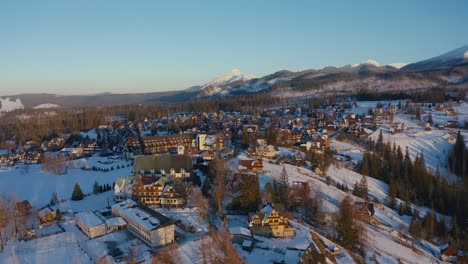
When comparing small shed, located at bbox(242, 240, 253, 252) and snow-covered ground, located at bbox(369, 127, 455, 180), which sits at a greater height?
small shed, located at bbox(242, 240, 253, 252)

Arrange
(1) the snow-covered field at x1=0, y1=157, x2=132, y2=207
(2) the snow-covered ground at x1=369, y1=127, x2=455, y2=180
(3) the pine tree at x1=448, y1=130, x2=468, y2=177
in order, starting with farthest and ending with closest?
(2) the snow-covered ground at x1=369, y1=127, x2=455, y2=180, (3) the pine tree at x1=448, y1=130, x2=468, y2=177, (1) the snow-covered field at x1=0, y1=157, x2=132, y2=207

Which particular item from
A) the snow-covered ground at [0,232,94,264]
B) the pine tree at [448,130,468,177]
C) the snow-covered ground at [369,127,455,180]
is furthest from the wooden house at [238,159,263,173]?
the pine tree at [448,130,468,177]

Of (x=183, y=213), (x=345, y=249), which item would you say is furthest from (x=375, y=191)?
(x=183, y=213)

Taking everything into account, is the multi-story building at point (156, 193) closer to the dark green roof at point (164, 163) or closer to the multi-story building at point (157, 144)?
the dark green roof at point (164, 163)

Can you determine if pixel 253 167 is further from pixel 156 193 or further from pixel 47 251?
pixel 47 251

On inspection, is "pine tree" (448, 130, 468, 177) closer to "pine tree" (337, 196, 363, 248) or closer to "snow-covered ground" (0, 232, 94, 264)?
"pine tree" (337, 196, 363, 248)

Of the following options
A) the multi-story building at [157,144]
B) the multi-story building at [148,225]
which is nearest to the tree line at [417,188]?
the multi-story building at [148,225]

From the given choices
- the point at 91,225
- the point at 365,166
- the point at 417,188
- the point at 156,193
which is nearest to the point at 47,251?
the point at 91,225
